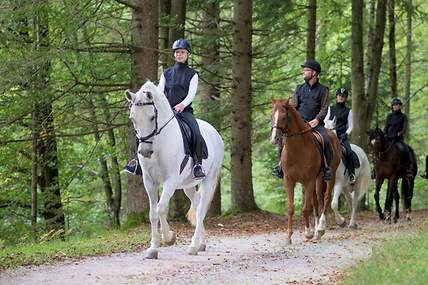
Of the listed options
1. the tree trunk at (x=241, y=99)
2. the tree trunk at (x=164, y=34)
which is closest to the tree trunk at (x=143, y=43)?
the tree trunk at (x=164, y=34)

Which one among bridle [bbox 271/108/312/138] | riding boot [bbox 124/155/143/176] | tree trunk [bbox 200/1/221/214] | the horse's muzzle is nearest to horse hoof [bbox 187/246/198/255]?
riding boot [bbox 124/155/143/176]

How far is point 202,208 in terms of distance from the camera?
1236 centimetres

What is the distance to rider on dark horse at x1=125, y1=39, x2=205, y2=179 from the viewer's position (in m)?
12.0

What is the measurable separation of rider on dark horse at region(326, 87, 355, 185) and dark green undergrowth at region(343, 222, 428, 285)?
7161 mm

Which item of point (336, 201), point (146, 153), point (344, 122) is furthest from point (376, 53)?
point (146, 153)

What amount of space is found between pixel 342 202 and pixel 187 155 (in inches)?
656

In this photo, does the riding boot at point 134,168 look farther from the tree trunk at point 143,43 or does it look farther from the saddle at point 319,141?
the tree trunk at point 143,43

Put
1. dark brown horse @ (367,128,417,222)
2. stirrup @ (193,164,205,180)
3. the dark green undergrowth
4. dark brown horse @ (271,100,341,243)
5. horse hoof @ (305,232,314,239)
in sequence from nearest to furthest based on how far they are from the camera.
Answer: the dark green undergrowth
stirrup @ (193,164,205,180)
dark brown horse @ (271,100,341,243)
horse hoof @ (305,232,314,239)
dark brown horse @ (367,128,417,222)

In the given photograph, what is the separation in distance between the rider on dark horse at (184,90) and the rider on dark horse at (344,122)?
632 cm

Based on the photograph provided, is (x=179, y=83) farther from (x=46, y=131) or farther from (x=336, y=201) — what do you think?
(x=336, y=201)

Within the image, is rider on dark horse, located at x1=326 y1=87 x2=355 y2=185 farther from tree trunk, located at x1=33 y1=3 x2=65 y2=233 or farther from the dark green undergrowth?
the dark green undergrowth

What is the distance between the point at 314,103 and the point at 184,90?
3.45m

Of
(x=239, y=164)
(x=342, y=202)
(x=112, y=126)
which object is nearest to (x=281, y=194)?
(x=342, y=202)

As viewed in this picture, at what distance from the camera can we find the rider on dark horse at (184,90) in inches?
472
